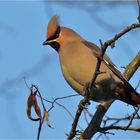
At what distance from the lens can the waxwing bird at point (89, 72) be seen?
3.05 metres

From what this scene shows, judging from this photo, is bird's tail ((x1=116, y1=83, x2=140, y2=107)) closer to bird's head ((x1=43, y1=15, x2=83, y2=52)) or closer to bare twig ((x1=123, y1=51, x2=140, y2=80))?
bare twig ((x1=123, y1=51, x2=140, y2=80))

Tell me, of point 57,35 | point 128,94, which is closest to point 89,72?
point 128,94

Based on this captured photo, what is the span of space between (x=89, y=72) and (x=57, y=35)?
613 mm

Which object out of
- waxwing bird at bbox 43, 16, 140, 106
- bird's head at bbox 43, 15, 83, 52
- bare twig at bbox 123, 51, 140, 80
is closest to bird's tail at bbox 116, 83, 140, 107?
waxwing bird at bbox 43, 16, 140, 106

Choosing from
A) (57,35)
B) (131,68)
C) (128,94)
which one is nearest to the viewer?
(131,68)

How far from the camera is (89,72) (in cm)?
309

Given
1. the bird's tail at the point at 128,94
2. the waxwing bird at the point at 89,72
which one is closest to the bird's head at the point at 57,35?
the waxwing bird at the point at 89,72

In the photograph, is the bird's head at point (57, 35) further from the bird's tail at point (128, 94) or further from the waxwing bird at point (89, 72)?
the bird's tail at point (128, 94)

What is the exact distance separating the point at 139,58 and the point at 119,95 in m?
0.33

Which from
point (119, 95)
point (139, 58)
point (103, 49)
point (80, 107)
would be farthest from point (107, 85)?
point (103, 49)

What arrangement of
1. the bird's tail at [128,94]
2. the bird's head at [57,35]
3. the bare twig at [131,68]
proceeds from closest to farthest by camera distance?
the bare twig at [131,68]
the bird's tail at [128,94]
the bird's head at [57,35]

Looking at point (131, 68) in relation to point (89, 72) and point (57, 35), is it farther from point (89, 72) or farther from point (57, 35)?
point (57, 35)

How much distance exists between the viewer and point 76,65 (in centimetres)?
316

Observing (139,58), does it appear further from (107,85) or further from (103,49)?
(103,49)
